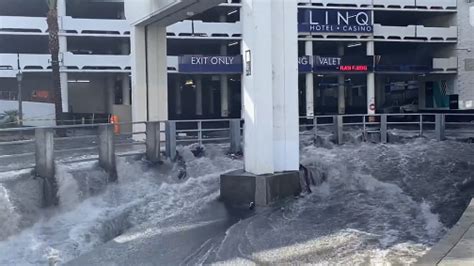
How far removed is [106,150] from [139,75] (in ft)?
23.0

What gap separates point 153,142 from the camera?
1595cm

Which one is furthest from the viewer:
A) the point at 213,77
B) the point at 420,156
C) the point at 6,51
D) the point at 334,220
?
the point at 213,77

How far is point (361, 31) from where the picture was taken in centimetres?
4716

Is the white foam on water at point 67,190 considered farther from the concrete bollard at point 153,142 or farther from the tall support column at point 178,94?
the tall support column at point 178,94

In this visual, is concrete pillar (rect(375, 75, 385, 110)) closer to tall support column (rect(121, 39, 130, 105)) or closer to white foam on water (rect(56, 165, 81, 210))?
tall support column (rect(121, 39, 130, 105))

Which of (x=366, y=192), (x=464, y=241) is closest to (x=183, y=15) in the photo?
(x=366, y=192)

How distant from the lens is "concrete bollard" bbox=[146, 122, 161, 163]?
1587 centimetres

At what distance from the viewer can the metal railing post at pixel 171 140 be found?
16.1 m

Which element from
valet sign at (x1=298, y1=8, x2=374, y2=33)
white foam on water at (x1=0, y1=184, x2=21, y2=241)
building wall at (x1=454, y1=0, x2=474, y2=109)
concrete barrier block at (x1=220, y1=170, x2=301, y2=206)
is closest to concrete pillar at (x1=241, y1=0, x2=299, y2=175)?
concrete barrier block at (x1=220, y1=170, x2=301, y2=206)

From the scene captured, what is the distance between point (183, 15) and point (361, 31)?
104 ft

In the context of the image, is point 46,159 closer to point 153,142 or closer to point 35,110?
point 153,142

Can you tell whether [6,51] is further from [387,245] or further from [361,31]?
[387,245]

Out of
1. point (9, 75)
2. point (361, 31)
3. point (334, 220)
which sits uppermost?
point (361, 31)

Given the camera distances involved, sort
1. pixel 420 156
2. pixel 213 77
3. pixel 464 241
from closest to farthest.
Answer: pixel 464 241
pixel 420 156
pixel 213 77
